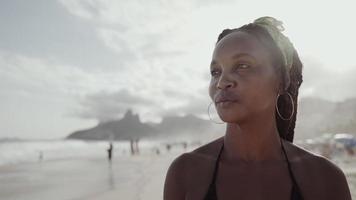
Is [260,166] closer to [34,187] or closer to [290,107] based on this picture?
[290,107]

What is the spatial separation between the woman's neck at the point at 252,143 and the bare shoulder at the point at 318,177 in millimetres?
115

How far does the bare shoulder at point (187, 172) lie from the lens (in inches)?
77.4

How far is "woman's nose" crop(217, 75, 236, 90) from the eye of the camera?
1.90 m

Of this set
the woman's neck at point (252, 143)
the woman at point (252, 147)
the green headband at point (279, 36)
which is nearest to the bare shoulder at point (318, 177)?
the woman at point (252, 147)

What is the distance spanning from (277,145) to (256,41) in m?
0.59

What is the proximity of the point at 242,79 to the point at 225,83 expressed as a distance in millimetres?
86

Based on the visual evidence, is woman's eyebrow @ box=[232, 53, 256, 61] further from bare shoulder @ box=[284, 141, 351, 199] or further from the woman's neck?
bare shoulder @ box=[284, 141, 351, 199]

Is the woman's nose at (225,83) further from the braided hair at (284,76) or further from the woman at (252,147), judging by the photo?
the braided hair at (284,76)

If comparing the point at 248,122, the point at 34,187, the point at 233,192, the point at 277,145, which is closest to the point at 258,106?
the point at 248,122

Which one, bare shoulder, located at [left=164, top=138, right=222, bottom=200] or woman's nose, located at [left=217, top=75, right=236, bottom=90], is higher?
woman's nose, located at [left=217, top=75, right=236, bottom=90]

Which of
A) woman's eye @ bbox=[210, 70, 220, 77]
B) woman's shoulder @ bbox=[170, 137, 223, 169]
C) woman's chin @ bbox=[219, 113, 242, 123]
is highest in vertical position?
woman's eye @ bbox=[210, 70, 220, 77]

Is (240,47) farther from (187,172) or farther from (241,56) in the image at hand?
(187,172)

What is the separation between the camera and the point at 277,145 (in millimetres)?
2123

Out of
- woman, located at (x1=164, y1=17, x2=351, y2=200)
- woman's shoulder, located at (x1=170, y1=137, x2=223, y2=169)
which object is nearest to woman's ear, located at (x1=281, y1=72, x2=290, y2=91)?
woman, located at (x1=164, y1=17, x2=351, y2=200)
